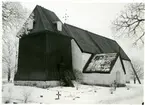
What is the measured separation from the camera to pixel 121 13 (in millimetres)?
5922

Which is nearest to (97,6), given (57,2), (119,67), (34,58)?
(57,2)

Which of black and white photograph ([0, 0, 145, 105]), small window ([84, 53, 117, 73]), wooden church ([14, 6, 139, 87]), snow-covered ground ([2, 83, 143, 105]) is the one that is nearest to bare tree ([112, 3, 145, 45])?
black and white photograph ([0, 0, 145, 105])

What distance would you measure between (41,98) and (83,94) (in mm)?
1007

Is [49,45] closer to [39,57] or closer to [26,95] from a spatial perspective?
[39,57]

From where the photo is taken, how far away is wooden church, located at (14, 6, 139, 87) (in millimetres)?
7477

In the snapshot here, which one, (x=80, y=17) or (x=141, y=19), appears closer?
(x=141, y=19)

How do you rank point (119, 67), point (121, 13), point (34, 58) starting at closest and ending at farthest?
point (121, 13), point (34, 58), point (119, 67)

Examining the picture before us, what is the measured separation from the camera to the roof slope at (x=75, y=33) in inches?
272

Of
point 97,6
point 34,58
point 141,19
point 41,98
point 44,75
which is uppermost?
point 97,6

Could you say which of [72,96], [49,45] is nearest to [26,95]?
[72,96]

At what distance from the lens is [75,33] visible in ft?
30.0

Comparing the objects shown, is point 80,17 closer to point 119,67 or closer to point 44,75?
point 44,75

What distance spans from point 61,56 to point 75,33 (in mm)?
1198

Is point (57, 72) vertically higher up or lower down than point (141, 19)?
lower down
